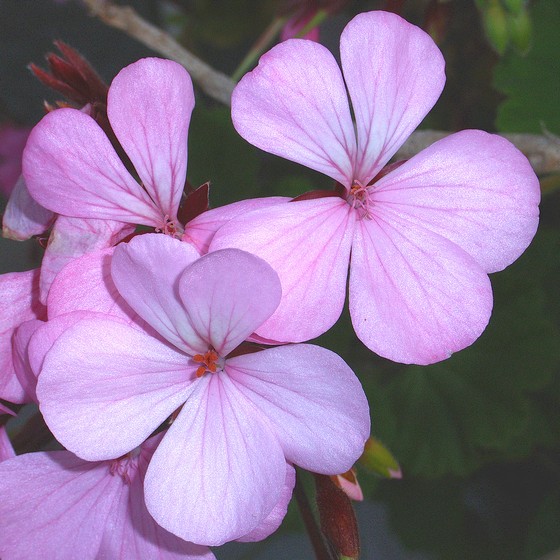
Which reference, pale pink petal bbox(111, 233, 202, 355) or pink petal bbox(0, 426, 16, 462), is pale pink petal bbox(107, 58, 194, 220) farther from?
pink petal bbox(0, 426, 16, 462)

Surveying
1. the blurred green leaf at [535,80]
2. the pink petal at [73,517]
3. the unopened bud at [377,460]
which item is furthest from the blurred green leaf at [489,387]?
the pink petal at [73,517]

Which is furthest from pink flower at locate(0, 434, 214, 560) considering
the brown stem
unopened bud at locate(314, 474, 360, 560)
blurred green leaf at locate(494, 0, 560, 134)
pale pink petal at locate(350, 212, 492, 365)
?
blurred green leaf at locate(494, 0, 560, 134)

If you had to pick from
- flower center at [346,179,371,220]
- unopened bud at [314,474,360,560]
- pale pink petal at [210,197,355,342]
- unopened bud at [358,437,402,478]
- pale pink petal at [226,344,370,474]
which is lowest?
unopened bud at [358,437,402,478]

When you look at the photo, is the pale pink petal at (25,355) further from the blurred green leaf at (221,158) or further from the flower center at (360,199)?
the blurred green leaf at (221,158)

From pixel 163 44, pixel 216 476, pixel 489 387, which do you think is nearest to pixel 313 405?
pixel 216 476

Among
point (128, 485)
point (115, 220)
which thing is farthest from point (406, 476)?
point (115, 220)

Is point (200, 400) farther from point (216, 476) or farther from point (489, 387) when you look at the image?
point (489, 387)

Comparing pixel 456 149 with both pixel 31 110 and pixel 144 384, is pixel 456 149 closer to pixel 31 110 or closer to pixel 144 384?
pixel 144 384
